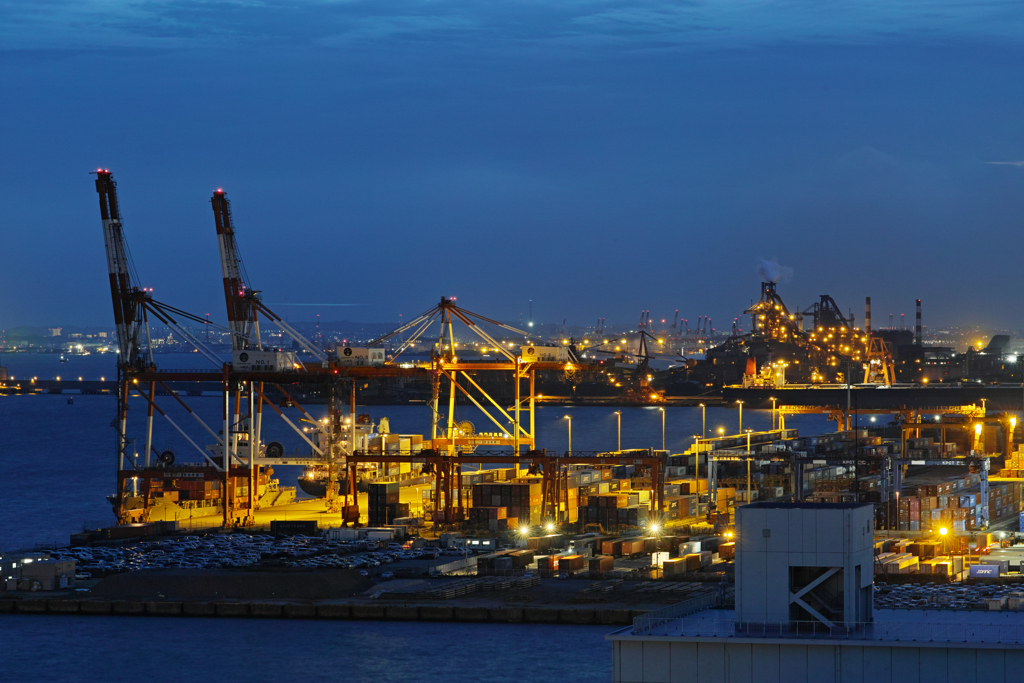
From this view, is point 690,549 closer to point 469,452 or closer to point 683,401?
point 469,452

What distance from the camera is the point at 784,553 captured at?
1432 centimetres

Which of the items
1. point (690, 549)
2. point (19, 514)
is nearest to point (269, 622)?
point (690, 549)

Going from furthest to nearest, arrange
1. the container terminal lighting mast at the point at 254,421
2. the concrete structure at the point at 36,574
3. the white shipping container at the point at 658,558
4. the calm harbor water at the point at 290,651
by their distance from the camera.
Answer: the container terminal lighting mast at the point at 254,421, the white shipping container at the point at 658,558, the concrete structure at the point at 36,574, the calm harbor water at the point at 290,651

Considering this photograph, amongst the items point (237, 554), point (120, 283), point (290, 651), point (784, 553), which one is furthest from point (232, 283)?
point (784, 553)

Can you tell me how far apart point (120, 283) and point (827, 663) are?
123ft

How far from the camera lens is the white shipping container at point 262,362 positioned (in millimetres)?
46094

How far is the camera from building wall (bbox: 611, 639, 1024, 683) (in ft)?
45.4

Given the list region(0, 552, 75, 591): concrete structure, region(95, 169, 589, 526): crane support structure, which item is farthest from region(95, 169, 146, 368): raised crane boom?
region(0, 552, 75, 591): concrete structure

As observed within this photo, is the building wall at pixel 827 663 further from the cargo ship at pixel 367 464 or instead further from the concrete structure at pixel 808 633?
the cargo ship at pixel 367 464

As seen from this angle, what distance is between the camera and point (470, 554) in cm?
3847

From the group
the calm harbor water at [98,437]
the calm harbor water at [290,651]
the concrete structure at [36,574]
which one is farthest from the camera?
the calm harbor water at [98,437]

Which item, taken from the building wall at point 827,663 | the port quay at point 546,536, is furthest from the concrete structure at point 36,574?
the building wall at point 827,663

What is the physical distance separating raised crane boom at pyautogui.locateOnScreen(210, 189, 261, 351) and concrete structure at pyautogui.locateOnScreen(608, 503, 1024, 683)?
120 feet

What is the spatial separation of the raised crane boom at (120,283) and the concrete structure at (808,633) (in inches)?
1396
